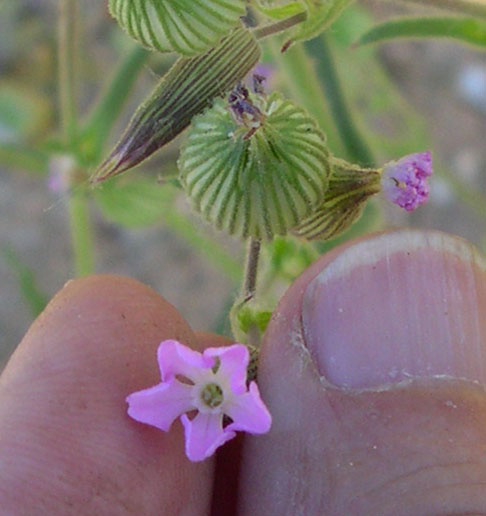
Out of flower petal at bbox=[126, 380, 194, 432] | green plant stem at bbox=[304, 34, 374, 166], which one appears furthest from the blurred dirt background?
flower petal at bbox=[126, 380, 194, 432]

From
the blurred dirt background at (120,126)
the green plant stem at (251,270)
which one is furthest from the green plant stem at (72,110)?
the blurred dirt background at (120,126)

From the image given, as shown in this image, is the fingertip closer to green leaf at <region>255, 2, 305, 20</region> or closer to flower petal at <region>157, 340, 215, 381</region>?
flower petal at <region>157, 340, 215, 381</region>

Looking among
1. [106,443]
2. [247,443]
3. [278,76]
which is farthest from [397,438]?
[278,76]

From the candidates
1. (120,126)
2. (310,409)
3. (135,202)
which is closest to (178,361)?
(310,409)

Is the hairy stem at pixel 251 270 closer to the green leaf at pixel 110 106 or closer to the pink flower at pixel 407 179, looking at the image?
the pink flower at pixel 407 179

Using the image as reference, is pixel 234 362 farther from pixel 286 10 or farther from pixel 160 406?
pixel 286 10

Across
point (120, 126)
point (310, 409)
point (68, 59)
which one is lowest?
point (310, 409)
